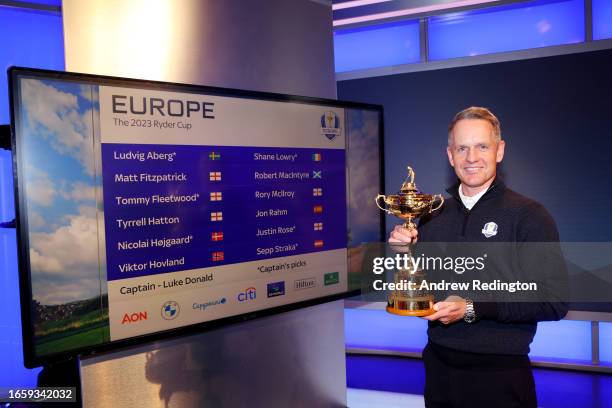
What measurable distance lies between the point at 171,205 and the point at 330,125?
1158 millimetres

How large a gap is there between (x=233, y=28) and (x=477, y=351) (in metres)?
2.08

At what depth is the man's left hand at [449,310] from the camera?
1.83m

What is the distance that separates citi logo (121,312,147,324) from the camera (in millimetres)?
2244

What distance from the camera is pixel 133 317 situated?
2.27m

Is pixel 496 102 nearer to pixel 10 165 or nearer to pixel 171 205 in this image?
pixel 171 205

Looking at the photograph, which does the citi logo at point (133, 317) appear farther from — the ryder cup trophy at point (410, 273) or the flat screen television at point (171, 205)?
the ryder cup trophy at point (410, 273)

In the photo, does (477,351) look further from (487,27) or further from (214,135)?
(487,27)

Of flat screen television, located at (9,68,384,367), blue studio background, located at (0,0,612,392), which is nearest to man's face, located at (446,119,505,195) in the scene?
flat screen television, located at (9,68,384,367)

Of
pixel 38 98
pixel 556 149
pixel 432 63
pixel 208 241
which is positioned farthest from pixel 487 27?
pixel 38 98

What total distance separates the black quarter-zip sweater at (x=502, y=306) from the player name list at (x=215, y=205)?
1079mm

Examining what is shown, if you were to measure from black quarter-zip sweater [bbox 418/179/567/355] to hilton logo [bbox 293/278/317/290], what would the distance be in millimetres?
1022

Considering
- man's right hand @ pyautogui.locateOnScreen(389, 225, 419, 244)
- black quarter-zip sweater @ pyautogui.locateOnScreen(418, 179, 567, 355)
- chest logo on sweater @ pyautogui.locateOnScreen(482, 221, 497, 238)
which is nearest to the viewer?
black quarter-zip sweater @ pyautogui.locateOnScreen(418, 179, 567, 355)

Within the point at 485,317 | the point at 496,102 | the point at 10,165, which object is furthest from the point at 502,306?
the point at 10,165

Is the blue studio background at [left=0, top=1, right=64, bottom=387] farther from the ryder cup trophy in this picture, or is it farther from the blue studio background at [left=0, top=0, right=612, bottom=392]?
the ryder cup trophy
